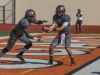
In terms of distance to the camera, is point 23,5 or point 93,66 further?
point 23,5

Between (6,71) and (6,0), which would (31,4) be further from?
(6,71)

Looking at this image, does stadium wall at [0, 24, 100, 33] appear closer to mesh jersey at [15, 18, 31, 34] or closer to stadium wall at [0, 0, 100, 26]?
stadium wall at [0, 0, 100, 26]

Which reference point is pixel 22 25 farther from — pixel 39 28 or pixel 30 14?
pixel 39 28

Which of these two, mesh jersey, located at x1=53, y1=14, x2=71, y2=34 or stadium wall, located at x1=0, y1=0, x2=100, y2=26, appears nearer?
mesh jersey, located at x1=53, y1=14, x2=71, y2=34

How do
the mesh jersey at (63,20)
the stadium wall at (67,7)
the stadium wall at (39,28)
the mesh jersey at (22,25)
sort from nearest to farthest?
1. the mesh jersey at (63,20)
2. the mesh jersey at (22,25)
3. the stadium wall at (39,28)
4. the stadium wall at (67,7)

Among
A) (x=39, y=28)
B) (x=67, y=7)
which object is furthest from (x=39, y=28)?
(x=67, y=7)

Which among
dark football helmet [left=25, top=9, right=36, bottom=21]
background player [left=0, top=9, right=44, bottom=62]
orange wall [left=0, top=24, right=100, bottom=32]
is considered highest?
dark football helmet [left=25, top=9, right=36, bottom=21]

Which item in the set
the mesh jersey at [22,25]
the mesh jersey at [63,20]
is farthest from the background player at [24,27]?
the mesh jersey at [63,20]

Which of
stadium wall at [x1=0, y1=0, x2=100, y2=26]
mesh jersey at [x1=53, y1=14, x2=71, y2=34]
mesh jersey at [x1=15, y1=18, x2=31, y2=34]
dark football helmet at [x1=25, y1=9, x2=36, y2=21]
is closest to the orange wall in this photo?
stadium wall at [x1=0, y1=0, x2=100, y2=26]

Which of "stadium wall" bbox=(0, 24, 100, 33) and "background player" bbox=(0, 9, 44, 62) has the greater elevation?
"background player" bbox=(0, 9, 44, 62)

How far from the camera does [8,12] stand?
1503 inches

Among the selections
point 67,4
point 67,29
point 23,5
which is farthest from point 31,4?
point 67,29

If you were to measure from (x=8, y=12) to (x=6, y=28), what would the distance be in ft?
10.6

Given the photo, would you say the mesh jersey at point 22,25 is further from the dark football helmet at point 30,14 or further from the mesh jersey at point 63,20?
the mesh jersey at point 63,20
